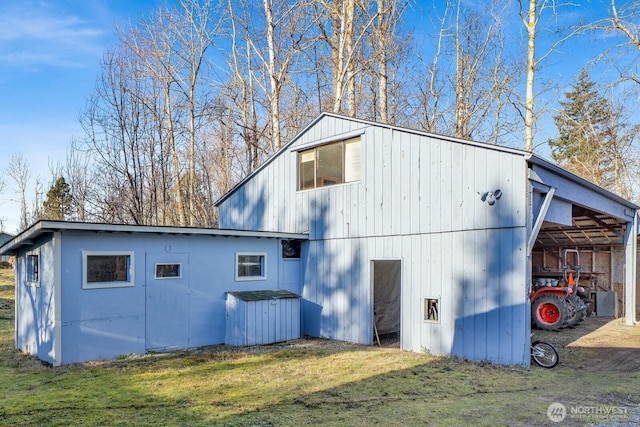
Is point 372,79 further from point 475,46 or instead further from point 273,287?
point 273,287

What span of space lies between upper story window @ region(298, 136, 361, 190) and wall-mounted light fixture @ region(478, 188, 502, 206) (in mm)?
2862

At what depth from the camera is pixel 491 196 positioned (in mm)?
7191

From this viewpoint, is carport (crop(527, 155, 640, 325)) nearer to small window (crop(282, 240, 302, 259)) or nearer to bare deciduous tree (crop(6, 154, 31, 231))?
small window (crop(282, 240, 302, 259))

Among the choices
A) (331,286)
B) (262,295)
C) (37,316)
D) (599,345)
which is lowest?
(599,345)

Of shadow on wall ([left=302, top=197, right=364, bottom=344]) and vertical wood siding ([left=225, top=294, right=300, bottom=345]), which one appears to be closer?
vertical wood siding ([left=225, top=294, right=300, bottom=345])

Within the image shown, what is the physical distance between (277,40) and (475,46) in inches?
350

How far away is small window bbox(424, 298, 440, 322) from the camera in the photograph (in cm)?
787

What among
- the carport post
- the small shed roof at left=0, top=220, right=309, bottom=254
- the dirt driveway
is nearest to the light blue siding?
the small shed roof at left=0, top=220, right=309, bottom=254

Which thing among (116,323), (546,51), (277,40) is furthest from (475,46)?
(116,323)

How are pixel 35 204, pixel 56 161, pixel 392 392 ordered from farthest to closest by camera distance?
1. pixel 35 204
2. pixel 56 161
3. pixel 392 392

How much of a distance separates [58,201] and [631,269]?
944 inches

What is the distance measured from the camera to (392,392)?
5.61 metres

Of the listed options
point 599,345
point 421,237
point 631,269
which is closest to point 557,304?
point 599,345

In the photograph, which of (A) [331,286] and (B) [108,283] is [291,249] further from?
(B) [108,283]
